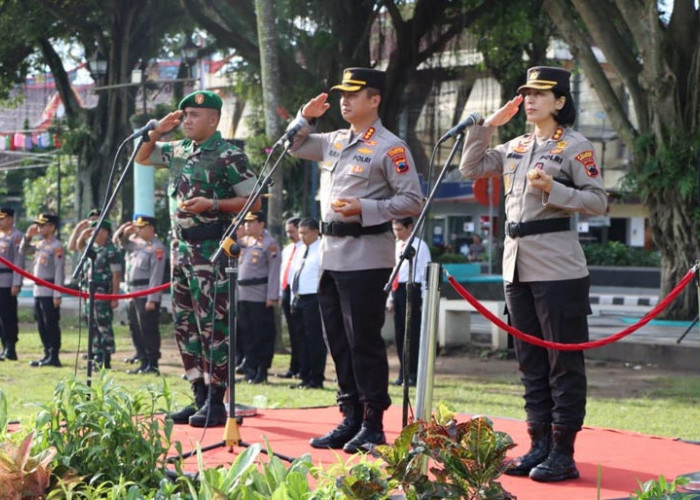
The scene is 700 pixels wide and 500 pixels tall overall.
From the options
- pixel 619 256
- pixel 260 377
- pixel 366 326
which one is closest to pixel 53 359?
pixel 260 377

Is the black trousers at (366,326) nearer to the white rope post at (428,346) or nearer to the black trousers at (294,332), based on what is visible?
the white rope post at (428,346)

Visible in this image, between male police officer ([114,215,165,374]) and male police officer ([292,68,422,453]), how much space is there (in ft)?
23.3

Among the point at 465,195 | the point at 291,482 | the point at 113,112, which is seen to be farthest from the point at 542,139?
the point at 465,195

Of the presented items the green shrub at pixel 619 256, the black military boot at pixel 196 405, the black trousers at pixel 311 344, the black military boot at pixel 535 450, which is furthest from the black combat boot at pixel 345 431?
the green shrub at pixel 619 256

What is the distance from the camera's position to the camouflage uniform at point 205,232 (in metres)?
7.18

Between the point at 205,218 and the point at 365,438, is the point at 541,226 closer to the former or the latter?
the point at 365,438

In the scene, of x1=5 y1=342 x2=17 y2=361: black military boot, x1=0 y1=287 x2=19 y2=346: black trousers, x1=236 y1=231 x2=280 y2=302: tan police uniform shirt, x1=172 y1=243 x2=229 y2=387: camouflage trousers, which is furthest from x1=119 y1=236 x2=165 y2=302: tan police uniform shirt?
x1=172 y1=243 x2=229 y2=387: camouflage trousers

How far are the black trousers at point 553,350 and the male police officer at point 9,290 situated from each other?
9.90 meters

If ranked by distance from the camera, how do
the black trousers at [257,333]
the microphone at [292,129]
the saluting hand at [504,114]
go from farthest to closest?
the black trousers at [257,333] → the microphone at [292,129] → the saluting hand at [504,114]

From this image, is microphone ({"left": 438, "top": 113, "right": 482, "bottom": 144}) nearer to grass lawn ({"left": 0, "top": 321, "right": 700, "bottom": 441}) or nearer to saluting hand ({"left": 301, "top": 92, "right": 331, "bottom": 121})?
saluting hand ({"left": 301, "top": 92, "right": 331, "bottom": 121})

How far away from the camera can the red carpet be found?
5.56m

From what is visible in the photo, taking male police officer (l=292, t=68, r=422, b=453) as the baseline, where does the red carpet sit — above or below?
below

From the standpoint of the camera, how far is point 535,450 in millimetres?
5930

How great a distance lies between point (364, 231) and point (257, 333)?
20.4 ft
